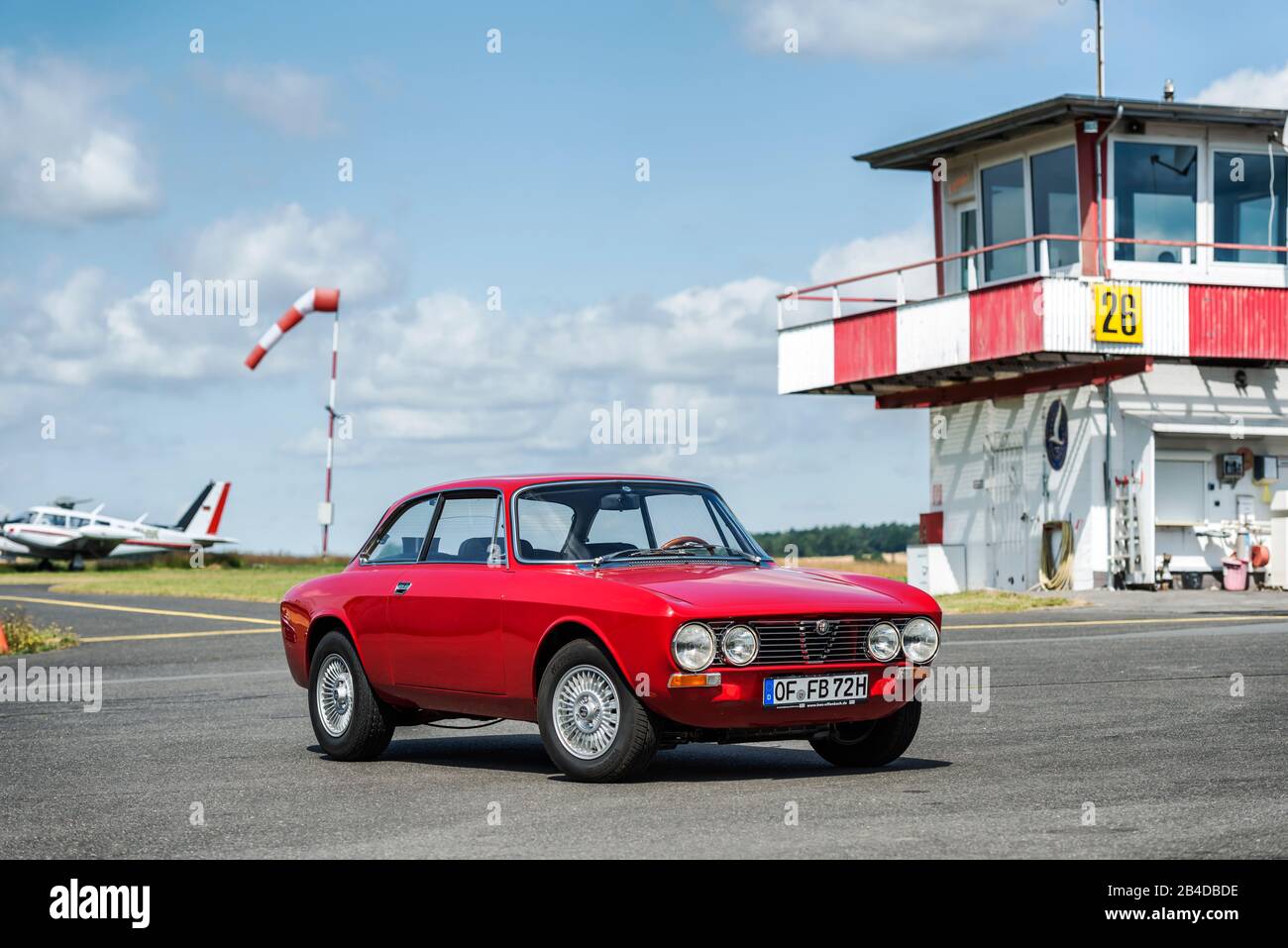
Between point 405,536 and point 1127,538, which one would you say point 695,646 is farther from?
point 1127,538

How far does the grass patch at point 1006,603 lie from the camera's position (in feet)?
94.3

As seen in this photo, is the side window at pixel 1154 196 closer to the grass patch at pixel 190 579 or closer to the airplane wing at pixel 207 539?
the grass patch at pixel 190 579

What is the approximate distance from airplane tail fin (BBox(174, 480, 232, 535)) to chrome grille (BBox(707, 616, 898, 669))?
68.9m

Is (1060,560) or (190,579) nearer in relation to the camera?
(1060,560)

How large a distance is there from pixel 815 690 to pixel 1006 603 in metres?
21.0

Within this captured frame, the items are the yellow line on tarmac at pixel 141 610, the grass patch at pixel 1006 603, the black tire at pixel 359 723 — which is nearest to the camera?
the black tire at pixel 359 723

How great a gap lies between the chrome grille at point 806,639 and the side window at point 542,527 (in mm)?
1520

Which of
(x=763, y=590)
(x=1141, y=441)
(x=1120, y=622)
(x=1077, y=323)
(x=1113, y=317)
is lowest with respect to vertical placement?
(x=1120, y=622)

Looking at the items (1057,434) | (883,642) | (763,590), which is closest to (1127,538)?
(1057,434)

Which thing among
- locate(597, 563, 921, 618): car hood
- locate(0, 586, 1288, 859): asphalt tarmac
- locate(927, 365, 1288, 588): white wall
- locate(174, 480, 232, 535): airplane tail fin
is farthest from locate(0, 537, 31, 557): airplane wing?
locate(597, 563, 921, 618): car hood

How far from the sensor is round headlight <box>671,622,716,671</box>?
881 centimetres

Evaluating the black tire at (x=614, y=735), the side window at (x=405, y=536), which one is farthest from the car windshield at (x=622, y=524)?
the side window at (x=405, y=536)

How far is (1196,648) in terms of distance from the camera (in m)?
18.3

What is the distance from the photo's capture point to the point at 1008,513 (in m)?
35.3
